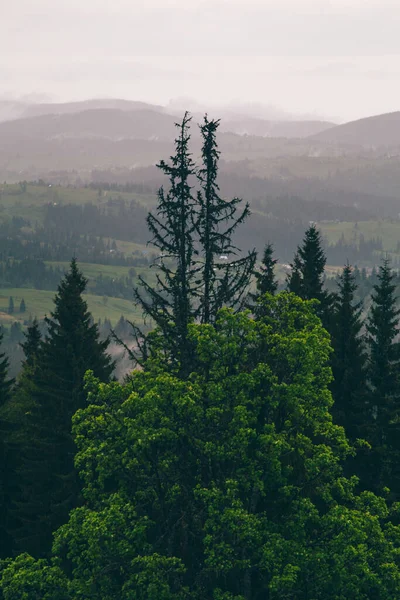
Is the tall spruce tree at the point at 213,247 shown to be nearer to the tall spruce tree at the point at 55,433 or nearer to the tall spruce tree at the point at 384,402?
the tall spruce tree at the point at 384,402

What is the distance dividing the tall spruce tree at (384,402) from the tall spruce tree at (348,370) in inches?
33.2

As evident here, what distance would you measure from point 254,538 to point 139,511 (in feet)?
19.5

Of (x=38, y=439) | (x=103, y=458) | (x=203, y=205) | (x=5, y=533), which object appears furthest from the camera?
(x=5, y=533)

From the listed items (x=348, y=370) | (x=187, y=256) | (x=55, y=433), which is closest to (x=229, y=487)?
(x=187, y=256)

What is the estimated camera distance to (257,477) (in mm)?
27953

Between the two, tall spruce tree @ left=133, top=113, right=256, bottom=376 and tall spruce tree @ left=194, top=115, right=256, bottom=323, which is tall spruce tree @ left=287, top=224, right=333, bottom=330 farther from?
tall spruce tree @ left=133, top=113, right=256, bottom=376

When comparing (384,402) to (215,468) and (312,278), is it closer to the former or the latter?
(312,278)

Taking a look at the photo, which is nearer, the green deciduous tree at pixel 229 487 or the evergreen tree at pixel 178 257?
the green deciduous tree at pixel 229 487

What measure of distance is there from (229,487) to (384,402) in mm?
17725

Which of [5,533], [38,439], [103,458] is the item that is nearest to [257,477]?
[103,458]

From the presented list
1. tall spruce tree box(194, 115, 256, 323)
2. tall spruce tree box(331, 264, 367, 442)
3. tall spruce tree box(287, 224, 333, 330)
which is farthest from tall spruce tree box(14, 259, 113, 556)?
tall spruce tree box(331, 264, 367, 442)

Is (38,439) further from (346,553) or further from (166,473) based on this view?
(346,553)

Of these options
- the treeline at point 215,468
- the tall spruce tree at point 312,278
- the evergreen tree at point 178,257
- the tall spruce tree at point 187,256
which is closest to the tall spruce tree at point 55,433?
the treeline at point 215,468

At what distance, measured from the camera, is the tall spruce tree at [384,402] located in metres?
41.1
